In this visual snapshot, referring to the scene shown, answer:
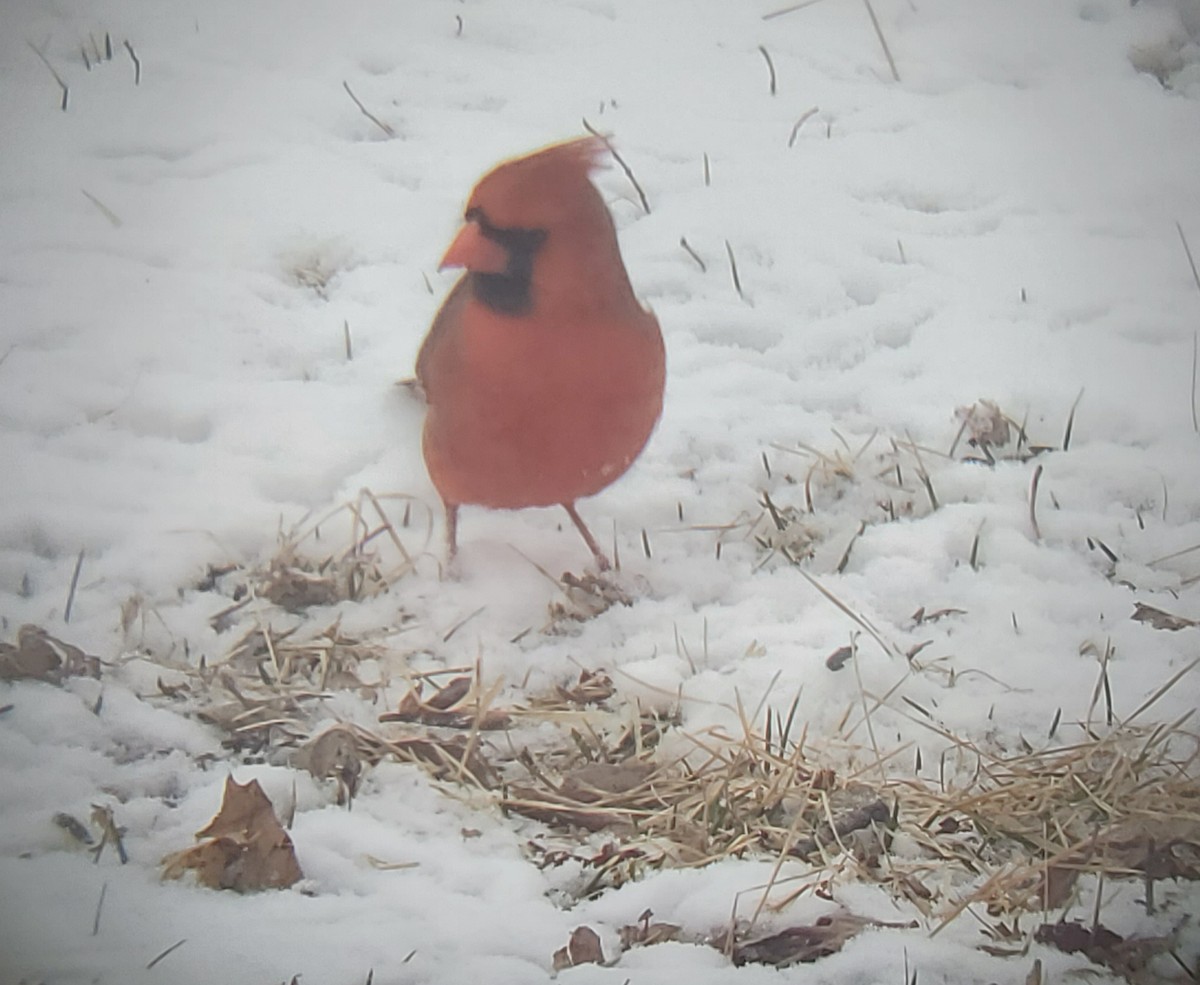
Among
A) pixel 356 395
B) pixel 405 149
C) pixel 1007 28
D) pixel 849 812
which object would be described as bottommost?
pixel 849 812

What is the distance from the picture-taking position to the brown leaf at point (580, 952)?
0.90 m

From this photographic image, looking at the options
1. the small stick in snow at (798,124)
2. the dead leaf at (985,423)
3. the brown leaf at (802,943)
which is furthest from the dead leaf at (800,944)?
the small stick in snow at (798,124)

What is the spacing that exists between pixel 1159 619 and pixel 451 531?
27.4 inches

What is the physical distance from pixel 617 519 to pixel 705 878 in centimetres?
51

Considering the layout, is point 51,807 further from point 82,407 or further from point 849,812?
point 849,812

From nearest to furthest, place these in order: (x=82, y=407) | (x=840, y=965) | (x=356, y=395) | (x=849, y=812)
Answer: (x=840, y=965) < (x=849, y=812) < (x=82, y=407) < (x=356, y=395)

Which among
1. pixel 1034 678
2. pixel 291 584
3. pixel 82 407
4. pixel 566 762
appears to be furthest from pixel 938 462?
pixel 82 407

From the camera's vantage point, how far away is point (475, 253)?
45.7 inches

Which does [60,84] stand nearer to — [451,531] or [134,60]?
[134,60]

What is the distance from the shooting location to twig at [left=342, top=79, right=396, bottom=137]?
135cm

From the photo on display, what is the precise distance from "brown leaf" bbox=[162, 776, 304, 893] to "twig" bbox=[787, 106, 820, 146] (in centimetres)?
96

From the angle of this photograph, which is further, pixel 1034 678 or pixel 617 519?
pixel 617 519

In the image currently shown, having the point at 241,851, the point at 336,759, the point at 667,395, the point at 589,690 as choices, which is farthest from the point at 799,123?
the point at 241,851

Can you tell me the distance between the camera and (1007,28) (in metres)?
1.38
